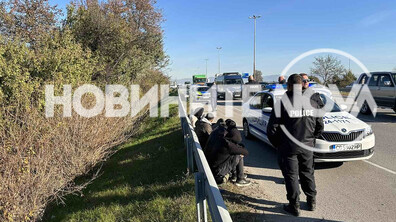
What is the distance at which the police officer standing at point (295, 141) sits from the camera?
3535 mm

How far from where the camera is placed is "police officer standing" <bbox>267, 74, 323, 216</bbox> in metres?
3.54

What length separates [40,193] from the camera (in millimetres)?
4578

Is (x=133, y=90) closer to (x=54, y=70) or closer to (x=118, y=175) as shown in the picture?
(x=54, y=70)

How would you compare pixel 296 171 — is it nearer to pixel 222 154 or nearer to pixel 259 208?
pixel 259 208

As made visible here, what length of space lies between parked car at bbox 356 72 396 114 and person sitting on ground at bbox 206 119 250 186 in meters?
10.3

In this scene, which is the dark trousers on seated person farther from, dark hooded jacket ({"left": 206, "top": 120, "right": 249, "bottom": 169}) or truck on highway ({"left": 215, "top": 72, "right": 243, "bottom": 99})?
truck on highway ({"left": 215, "top": 72, "right": 243, "bottom": 99})

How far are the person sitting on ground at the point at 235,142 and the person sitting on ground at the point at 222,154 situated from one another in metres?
0.05

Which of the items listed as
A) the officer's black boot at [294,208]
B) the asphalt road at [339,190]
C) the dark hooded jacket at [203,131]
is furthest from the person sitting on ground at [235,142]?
the officer's black boot at [294,208]

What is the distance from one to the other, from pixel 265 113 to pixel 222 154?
2691 millimetres

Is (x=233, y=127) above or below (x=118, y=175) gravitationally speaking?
above

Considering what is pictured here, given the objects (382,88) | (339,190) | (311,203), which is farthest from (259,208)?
(382,88)

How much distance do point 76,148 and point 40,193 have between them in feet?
6.42

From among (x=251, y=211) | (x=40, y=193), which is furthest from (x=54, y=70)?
(x=251, y=211)

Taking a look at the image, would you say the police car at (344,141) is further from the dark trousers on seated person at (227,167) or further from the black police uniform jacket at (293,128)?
the dark trousers on seated person at (227,167)
